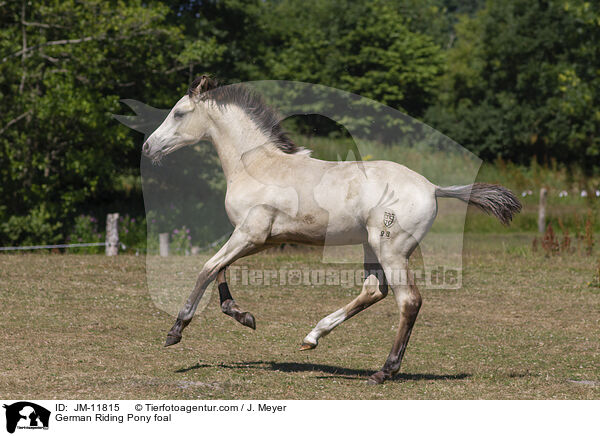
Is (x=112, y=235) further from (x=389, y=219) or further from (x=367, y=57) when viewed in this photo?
(x=367, y=57)

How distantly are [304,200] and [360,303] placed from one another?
47.3 inches

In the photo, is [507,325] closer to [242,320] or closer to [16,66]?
[242,320]

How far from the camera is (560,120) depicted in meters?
37.2

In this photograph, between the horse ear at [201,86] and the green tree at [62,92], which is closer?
the horse ear at [201,86]

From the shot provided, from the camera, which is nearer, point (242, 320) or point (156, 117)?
point (242, 320)

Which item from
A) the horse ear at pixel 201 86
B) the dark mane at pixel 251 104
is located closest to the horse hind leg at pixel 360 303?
the dark mane at pixel 251 104

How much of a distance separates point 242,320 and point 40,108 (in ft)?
44.2

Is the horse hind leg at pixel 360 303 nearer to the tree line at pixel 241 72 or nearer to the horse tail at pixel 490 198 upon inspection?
the horse tail at pixel 490 198

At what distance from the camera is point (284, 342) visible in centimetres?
946

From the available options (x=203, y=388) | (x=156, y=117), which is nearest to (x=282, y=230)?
(x=203, y=388)

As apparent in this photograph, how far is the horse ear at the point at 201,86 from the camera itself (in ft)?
25.4
